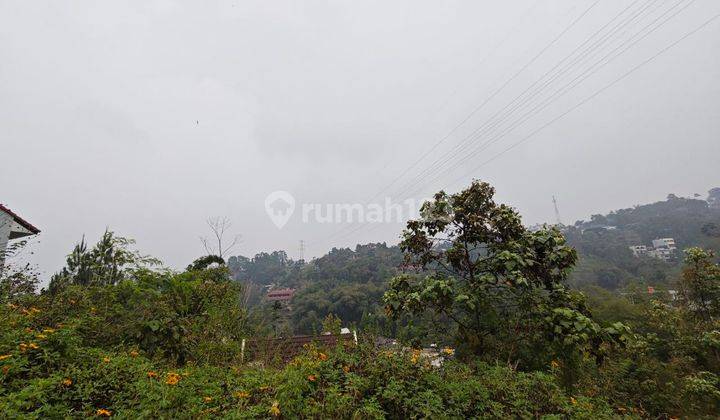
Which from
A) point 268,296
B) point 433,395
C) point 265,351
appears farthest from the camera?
point 268,296

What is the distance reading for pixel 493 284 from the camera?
14.2ft

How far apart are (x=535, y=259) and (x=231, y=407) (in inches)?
157

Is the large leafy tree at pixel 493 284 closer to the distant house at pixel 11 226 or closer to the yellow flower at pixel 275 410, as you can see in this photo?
the yellow flower at pixel 275 410

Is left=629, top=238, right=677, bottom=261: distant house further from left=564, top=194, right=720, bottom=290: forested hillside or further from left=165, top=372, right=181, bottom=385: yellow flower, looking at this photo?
left=165, top=372, right=181, bottom=385: yellow flower

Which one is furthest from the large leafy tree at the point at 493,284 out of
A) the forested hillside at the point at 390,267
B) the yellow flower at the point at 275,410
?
the forested hillside at the point at 390,267

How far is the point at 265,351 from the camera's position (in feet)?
14.6

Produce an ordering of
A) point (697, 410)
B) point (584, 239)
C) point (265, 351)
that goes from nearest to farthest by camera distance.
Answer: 1. point (265, 351)
2. point (697, 410)
3. point (584, 239)

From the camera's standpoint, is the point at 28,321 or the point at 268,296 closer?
the point at 28,321

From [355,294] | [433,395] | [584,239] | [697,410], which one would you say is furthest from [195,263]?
[584,239]

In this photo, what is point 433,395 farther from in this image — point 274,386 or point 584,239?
point 584,239

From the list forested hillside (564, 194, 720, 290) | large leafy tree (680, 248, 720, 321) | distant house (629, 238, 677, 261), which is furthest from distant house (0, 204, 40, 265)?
distant house (629, 238, 677, 261)

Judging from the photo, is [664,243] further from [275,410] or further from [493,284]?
[275,410]

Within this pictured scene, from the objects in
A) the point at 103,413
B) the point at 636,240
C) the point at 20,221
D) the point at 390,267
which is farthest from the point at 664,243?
the point at 20,221

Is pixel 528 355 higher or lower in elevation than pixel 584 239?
lower
